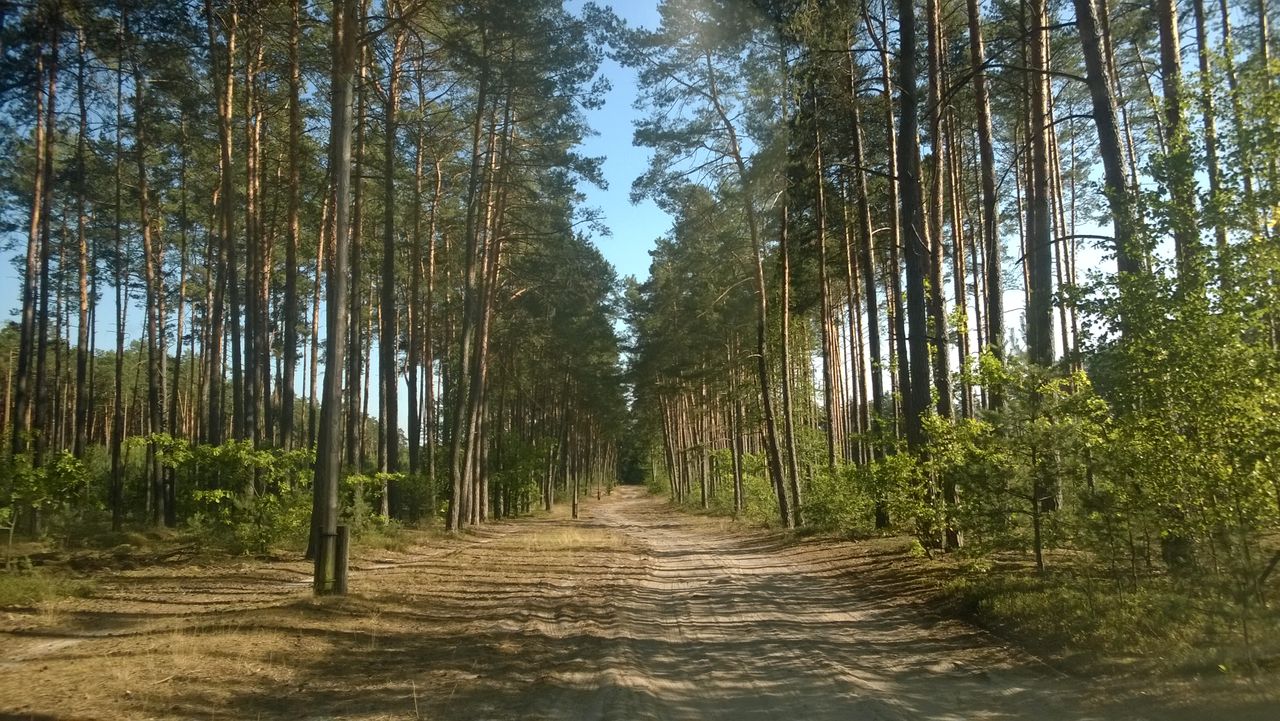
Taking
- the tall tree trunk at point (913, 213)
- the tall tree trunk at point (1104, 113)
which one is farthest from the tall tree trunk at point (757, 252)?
the tall tree trunk at point (1104, 113)

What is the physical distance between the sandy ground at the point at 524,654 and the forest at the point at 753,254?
4.09 ft

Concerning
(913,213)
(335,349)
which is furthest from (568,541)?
(913,213)

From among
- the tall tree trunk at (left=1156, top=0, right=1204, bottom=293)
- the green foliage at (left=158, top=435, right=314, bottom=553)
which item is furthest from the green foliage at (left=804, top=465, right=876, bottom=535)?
the green foliage at (left=158, top=435, right=314, bottom=553)

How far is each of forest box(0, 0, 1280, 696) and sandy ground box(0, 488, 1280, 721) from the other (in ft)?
4.09

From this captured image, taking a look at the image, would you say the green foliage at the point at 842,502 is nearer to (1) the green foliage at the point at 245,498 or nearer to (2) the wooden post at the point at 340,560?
(2) the wooden post at the point at 340,560

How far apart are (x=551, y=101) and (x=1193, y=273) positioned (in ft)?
56.6

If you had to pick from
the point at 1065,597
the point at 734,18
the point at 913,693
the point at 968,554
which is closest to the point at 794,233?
the point at 734,18

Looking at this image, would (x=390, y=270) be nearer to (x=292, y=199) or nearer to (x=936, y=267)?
(x=292, y=199)

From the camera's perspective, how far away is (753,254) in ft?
76.3

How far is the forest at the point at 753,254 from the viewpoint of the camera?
713 centimetres

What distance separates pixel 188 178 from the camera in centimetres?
2378

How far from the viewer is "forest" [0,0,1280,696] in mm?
7129

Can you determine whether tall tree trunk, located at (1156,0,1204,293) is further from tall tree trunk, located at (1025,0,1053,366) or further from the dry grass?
the dry grass

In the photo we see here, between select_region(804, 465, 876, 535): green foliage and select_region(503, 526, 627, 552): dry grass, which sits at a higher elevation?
select_region(804, 465, 876, 535): green foliage
